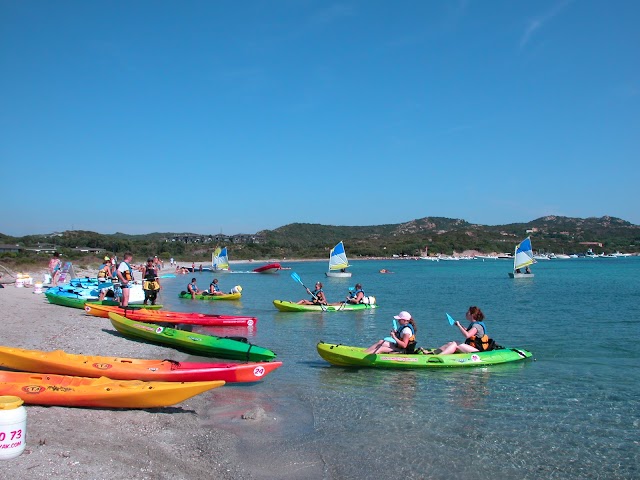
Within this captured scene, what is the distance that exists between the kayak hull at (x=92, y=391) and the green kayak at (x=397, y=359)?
4.71m

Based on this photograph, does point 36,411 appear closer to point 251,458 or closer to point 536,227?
point 251,458

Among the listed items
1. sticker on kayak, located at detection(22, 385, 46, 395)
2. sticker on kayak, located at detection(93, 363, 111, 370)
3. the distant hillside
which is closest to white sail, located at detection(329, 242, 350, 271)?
sticker on kayak, located at detection(93, 363, 111, 370)

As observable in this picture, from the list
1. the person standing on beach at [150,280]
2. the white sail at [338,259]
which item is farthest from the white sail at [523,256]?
the person standing on beach at [150,280]

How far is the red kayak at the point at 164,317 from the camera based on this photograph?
15.4 m

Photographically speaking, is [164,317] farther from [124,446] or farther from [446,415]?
[124,446]

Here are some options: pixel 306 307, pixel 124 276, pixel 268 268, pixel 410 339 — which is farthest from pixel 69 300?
pixel 268 268

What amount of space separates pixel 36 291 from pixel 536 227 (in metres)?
177

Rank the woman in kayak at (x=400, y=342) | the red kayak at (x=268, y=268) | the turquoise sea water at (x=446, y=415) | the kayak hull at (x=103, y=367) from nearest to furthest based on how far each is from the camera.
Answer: the turquoise sea water at (x=446, y=415)
the kayak hull at (x=103, y=367)
the woman in kayak at (x=400, y=342)
the red kayak at (x=268, y=268)

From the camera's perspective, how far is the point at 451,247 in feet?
446

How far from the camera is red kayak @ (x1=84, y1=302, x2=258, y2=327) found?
1544 centimetres

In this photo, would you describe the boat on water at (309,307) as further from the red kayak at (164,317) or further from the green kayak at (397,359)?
the green kayak at (397,359)

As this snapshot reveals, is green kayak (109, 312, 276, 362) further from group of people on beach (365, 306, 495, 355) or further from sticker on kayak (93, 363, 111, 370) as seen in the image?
sticker on kayak (93, 363, 111, 370)

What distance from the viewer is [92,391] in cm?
Answer: 731

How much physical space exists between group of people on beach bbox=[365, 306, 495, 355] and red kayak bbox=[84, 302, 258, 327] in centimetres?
664
